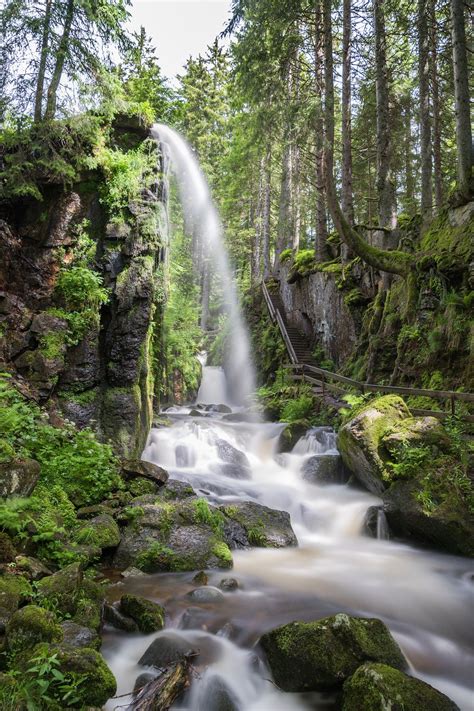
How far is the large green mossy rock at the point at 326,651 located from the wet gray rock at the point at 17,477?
3.35 meters

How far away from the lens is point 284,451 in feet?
42.0

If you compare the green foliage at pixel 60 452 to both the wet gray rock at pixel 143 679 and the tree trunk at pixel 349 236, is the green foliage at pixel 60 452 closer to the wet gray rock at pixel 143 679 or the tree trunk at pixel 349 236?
the wet gray rock at pixel 143 679

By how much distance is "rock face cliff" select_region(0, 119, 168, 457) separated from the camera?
8.73 metres

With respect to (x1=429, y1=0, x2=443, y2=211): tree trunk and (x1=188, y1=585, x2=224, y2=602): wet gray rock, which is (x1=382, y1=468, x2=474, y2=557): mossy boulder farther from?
(x1=429, y1=0, x2=443, y2=211): tree trunk

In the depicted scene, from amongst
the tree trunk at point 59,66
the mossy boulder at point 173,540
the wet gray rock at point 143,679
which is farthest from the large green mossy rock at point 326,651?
the tree trunk at point 59,66

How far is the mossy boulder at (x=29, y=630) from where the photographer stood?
336 centimetres

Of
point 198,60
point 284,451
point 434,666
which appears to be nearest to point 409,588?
point 434,666

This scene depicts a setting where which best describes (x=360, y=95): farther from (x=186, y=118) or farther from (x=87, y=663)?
(x=87, y=663)

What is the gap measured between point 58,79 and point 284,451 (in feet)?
39.3

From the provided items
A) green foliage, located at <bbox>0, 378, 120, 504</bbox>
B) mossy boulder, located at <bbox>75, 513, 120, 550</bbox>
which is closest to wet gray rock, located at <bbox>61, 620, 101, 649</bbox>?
mossy boulder, located at <bbox>75, 513, 120, 550</bbox>

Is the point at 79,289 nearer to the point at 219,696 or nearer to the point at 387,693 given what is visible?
the point at 219,696

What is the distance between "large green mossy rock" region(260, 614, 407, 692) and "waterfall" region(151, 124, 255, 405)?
12.7 m

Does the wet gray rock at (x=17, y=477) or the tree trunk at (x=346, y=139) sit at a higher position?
the tree trunk at (x=346, y=139)

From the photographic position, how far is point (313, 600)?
5.62 meters
